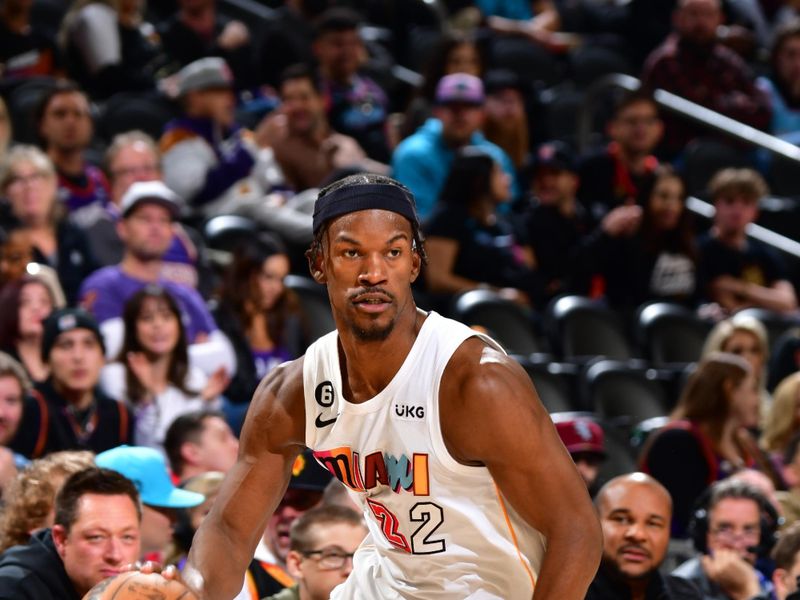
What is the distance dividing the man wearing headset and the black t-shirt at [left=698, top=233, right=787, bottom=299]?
12.5 feet

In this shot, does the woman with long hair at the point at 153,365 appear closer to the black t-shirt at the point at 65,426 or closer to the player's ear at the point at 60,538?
the black t-shirt at the point at 65,426

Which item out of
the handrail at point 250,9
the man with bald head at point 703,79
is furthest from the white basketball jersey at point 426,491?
the handrail at point 250,9

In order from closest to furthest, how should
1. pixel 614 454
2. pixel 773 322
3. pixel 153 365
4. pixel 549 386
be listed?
pixel 153 365 → pixel 614 454 → pixel 549 386 → pixel 773 322

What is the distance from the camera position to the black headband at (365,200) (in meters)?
3.39

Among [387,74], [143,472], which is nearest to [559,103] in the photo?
[387,74]

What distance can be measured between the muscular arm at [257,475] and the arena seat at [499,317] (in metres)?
4.88

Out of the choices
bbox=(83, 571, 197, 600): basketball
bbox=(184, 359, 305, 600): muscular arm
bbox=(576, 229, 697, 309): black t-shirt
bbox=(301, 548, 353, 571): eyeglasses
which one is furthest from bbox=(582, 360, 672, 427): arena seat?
bbox=(83, 571, 197, 600): basketball

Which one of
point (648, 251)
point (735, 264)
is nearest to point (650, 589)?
point (648, 251)

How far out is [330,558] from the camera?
5098mm

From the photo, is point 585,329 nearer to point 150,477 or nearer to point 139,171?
point 139,171

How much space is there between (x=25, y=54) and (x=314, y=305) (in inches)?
121

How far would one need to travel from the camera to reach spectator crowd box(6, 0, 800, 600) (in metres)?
5.63

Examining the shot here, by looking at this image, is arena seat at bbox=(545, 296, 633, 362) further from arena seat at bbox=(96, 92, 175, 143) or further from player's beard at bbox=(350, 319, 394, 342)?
player's beard at bbox=(350, 319, 394, 342)

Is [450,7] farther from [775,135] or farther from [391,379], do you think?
[391,379]
